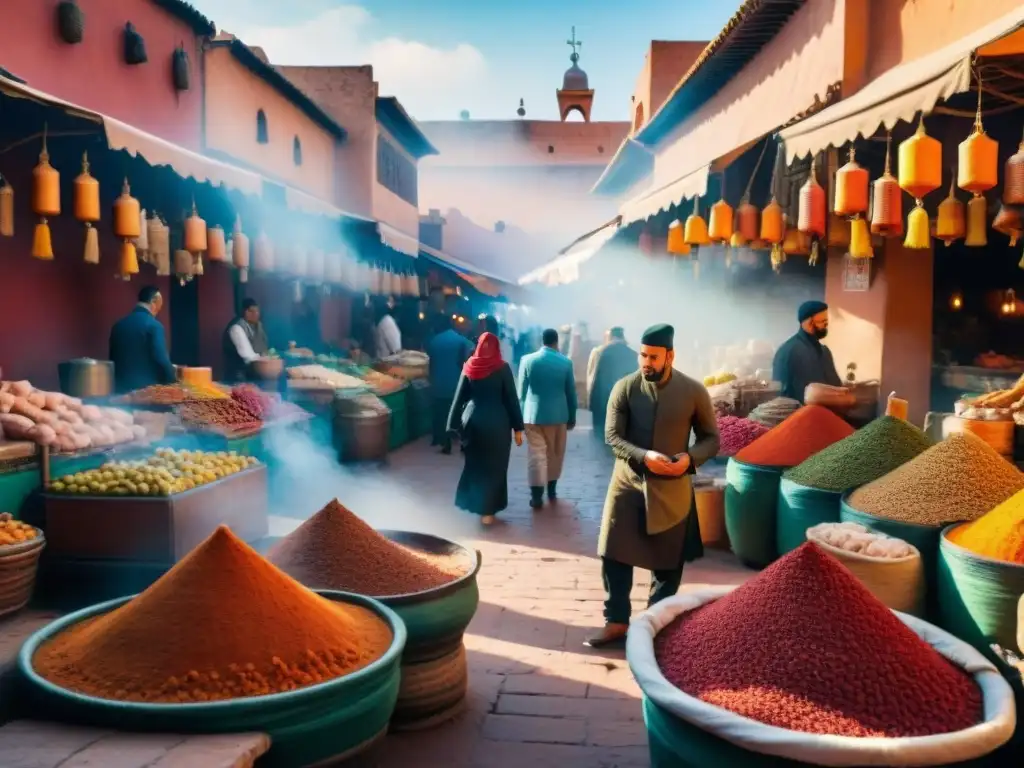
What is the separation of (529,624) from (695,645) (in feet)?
7.99

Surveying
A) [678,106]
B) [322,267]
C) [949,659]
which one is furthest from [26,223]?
[678,106]

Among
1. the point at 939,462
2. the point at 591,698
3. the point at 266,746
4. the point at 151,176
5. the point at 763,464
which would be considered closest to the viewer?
the point at 266,746

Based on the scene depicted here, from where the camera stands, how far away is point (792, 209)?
27.1 feet

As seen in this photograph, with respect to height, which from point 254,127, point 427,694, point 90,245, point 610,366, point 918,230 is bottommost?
point 427,694

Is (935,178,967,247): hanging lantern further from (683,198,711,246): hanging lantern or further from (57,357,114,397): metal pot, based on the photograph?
(57,357,114,397): metal pot

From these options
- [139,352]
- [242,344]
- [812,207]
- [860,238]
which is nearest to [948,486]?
[812,207]

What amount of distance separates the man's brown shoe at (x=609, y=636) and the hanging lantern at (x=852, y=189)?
3278 millimetres

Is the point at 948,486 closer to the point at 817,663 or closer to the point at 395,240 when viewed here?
the point at 817,663

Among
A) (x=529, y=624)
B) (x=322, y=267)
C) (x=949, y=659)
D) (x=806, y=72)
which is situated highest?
(x=806, y=72)

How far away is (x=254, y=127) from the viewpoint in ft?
46.7

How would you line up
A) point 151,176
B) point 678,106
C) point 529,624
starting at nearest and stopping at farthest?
point 529,624 → point 151,176 → point 678,106

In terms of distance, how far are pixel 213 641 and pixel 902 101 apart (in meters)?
4.93

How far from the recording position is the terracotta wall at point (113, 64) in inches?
325

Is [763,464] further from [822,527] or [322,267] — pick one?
[322,267]
